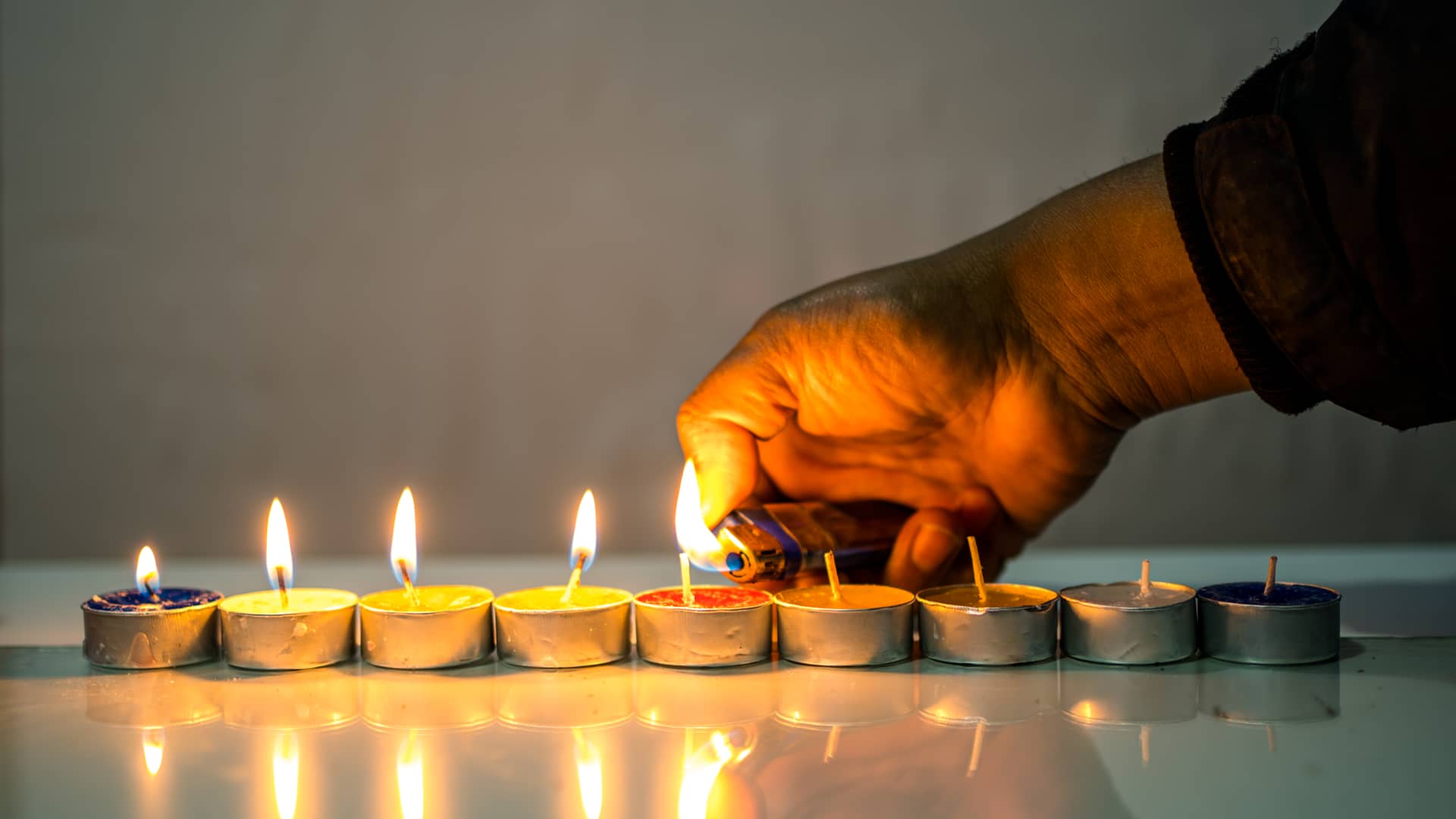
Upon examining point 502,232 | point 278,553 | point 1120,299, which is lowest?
point 278,553

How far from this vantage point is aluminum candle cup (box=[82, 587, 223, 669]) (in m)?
1.02

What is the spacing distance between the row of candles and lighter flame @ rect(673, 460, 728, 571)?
0.09m

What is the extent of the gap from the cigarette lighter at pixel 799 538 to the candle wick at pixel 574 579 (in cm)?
15

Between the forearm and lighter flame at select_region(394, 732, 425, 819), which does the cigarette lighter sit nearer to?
the forearm

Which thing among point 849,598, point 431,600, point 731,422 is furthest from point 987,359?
point 431,600

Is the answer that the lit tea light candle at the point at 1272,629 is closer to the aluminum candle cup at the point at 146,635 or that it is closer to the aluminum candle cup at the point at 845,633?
the aluminum candle cup at the point at 845,633

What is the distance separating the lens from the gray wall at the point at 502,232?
89.0 inches

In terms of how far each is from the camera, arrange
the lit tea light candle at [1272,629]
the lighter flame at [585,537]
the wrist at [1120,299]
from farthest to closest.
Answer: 1. the wrist at [1120,299]
2. the lighter flame at [585,537]
3. the lit tea light candle at [1272,629]

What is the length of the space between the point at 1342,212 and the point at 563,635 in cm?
69

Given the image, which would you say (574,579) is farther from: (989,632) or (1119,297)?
(1119,297)

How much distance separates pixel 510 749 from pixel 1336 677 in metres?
0.65

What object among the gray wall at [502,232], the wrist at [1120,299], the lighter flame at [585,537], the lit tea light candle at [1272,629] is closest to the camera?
the lit tea light candle at [1272,629]

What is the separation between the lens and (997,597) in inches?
42.3

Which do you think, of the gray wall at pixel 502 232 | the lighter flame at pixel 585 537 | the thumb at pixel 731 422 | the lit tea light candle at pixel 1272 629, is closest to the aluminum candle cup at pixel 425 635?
the lighter flame at pixel 585 537
